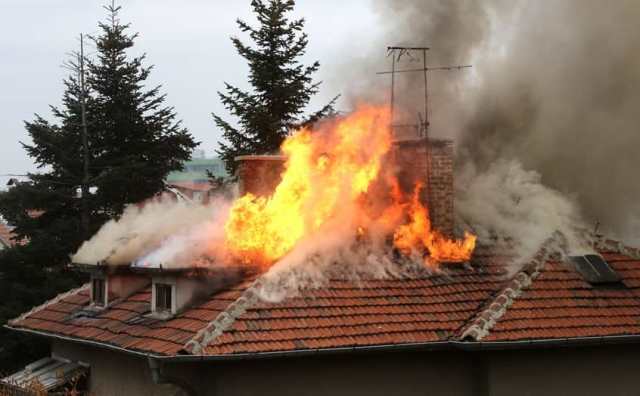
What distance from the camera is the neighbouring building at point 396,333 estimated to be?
1239 cm

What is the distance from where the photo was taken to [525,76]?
18.9m

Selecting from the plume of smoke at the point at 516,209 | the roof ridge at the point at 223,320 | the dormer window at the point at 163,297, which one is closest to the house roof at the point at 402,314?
the roof ridge at the point at 223,320

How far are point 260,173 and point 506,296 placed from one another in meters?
5.28

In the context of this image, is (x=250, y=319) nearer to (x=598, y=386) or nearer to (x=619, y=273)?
(x=598, y=386)

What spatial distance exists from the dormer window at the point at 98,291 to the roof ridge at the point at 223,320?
4464 mm

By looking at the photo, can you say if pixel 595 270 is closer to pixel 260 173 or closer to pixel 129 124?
pixel 260 173

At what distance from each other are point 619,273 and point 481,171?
13.7 ft

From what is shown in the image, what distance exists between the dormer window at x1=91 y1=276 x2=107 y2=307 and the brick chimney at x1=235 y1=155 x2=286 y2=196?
10.6 feet

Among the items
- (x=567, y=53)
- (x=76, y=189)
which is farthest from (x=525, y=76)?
(x=76, y=189)

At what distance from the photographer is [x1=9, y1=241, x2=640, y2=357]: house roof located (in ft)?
41.0

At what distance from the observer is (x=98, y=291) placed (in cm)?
1697

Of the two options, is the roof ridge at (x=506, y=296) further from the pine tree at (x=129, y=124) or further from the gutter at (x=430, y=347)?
the pine tree at (x=129, y=124)

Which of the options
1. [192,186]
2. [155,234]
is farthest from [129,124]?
[192,186]

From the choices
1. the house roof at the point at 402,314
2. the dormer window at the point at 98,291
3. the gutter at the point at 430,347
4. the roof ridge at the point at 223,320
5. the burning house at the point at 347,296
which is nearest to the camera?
the gutter at the point at 430,347
